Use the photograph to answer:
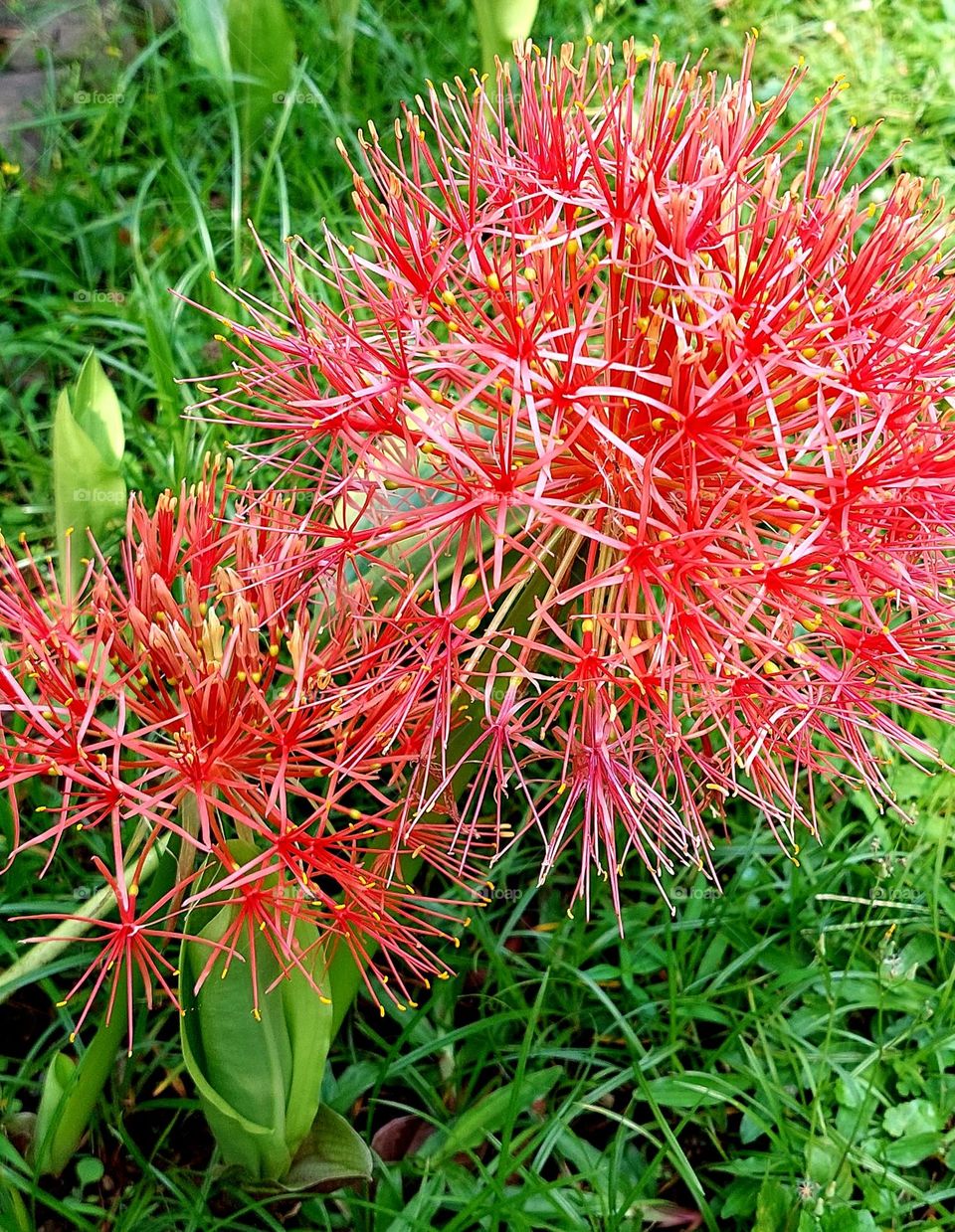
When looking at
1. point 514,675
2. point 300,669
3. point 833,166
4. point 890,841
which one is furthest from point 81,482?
point 890,841

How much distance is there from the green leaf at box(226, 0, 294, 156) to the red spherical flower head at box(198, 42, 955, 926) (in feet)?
3.00

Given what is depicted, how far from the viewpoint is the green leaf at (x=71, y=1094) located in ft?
3.72

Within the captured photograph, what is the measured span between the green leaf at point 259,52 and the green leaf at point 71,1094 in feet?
5.02

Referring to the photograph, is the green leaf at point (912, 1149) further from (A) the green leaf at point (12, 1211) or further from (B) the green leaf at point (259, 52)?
(B) the green leaf at point (259, 52)

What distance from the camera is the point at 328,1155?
1185 mm

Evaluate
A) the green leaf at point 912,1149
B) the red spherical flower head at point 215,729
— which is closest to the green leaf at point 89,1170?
the red spherical flower head at point 215,729

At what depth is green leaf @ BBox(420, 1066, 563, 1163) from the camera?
1302mm

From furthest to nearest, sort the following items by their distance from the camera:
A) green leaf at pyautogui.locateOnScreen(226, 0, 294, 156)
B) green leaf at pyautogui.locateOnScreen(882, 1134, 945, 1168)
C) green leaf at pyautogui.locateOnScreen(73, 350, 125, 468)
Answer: green leaf at pyautogui.locateOnScreen(226, 0, 294, 156) < green leaf at pyautogui.locateOnScreen(73, 350, 125, 468) < green leaf at pyautogui.locateOnScreen(882, 1134, 945, 1168)

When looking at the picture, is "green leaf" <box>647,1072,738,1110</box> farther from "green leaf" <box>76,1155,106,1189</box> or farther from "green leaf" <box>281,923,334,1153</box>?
"green leaf" <box>76,1155,106,1189</box>

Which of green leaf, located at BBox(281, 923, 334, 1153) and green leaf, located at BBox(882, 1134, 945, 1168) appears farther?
green leaf, located at BBox(882, 1134, 945, 1168)

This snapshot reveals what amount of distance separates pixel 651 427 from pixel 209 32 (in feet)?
4.27

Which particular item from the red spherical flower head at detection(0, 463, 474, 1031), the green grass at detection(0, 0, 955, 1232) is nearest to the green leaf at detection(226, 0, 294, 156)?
the green grass at detection(0, 0, 955, 1232)

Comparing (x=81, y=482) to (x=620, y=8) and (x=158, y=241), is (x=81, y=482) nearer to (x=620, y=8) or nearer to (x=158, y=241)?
(x=158, y=241)

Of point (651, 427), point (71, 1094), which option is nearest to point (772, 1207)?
point (71, 1094)
